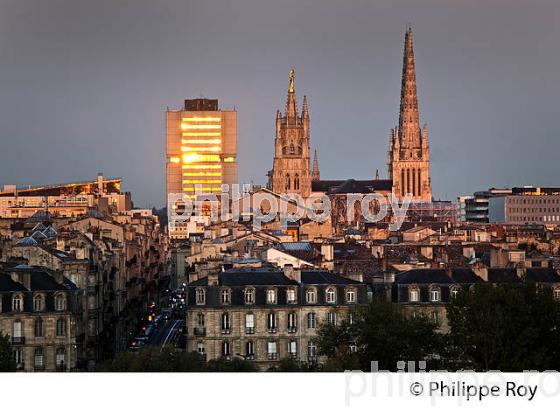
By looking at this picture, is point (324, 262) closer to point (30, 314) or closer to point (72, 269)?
point (72, 269)

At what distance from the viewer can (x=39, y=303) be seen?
4753 centimetres

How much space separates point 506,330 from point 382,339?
3.40m

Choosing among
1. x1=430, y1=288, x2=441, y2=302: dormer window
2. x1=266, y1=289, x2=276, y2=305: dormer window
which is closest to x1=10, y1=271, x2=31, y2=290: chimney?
x1=266, y1=289, x2=276, y2=305: dormer window

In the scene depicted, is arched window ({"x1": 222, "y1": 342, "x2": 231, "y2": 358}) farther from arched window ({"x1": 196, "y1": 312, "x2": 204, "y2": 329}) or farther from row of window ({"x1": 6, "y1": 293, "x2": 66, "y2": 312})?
row of window ({"x1": 6, "y1": 293, "x2": 66, "y2": 312})

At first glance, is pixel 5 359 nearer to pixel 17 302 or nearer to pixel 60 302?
pixel 17 302

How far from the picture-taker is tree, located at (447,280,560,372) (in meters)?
40.2

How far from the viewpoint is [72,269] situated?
53719 millimetres

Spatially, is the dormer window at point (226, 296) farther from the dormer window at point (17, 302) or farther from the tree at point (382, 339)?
the dormer window at point (17, 302)

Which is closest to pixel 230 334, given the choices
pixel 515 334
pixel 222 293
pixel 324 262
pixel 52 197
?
pixel 222 293

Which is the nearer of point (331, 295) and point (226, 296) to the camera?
point (226, 296)

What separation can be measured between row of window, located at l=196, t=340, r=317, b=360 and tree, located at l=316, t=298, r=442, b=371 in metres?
3.40

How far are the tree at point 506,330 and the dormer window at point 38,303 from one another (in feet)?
40.7

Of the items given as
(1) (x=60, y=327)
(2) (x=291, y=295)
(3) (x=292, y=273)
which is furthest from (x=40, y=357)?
(3) (x=292, y=273)

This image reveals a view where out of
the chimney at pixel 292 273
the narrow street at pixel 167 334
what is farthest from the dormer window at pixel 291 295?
the narrow street at pixel 167 334
